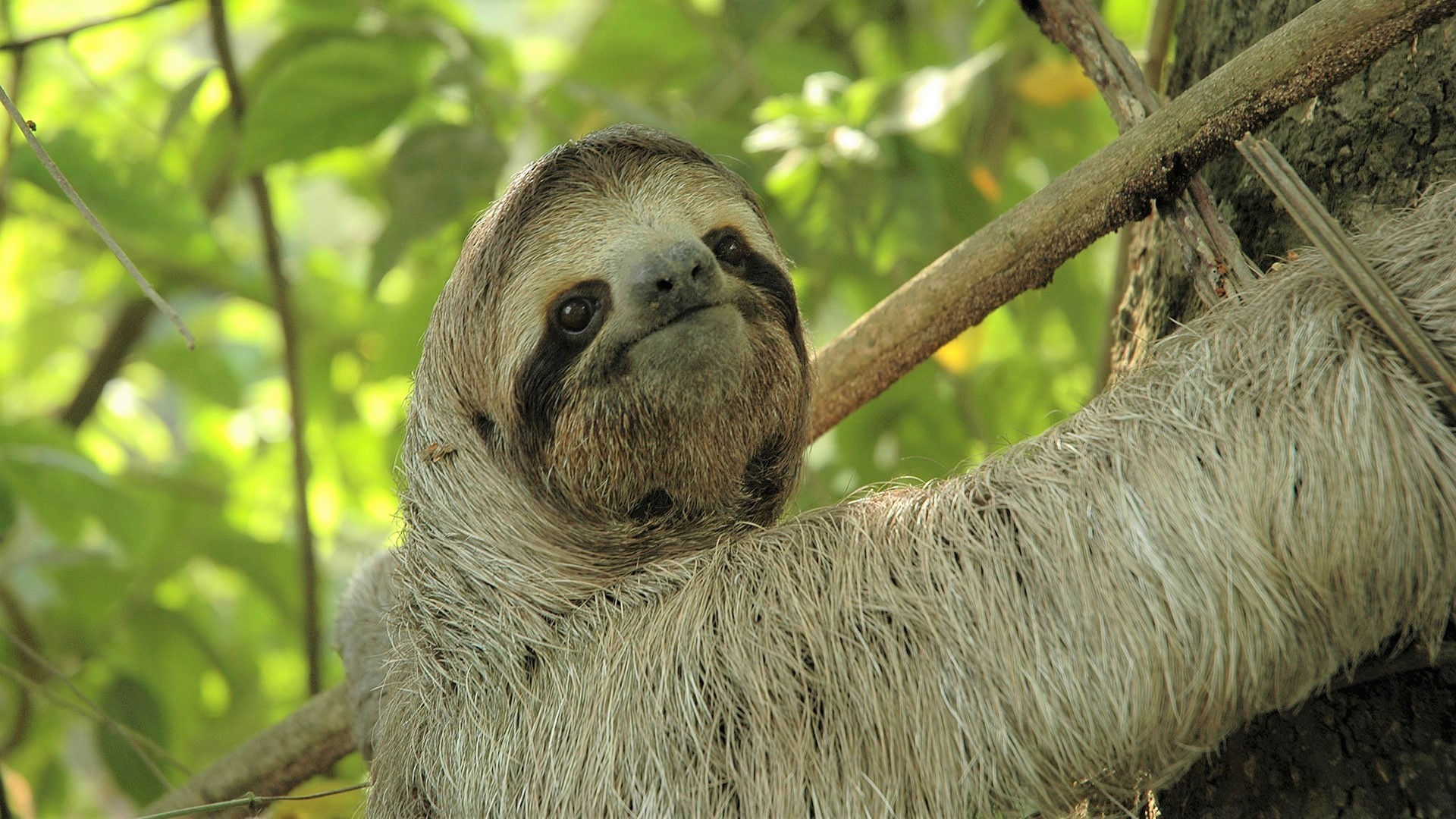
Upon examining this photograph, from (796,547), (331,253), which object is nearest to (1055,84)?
(796,547)

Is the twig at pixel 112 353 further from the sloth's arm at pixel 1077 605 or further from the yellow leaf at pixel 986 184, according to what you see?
the sloth's arm at pixel 1077 605

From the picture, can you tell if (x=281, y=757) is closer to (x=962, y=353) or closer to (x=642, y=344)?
(x=642, y=344)

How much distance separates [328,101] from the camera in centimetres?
591

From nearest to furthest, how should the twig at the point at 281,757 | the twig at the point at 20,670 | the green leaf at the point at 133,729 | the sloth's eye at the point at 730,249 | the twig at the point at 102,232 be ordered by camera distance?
the twig at the point at 102,232, the sloth's eye at the point at 730,249, the twig at the point at 281,757, the green leaf at the point at 133,729, the twig at the point at 20,670

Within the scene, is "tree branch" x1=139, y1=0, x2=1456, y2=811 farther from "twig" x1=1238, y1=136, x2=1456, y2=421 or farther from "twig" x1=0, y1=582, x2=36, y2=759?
"twig" x1=0, y1=582, x2=36, y2=759

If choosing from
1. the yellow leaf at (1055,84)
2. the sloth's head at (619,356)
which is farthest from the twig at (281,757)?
the yellow leaf at (1055,84)

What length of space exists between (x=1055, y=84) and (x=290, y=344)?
491 cm

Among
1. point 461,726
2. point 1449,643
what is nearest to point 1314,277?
point 1449,643

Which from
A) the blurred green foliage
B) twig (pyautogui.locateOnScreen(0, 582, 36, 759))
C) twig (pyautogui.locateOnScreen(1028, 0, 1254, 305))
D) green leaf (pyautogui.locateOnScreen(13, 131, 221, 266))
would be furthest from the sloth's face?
twig (pyautogui.locateOnScreen(0, 582, 36, 759))

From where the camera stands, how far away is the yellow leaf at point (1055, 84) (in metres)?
7.38

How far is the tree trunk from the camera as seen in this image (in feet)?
10.3

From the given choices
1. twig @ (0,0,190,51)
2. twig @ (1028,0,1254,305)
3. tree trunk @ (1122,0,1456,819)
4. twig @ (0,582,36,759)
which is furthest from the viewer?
twig @ (0,582,36,759)

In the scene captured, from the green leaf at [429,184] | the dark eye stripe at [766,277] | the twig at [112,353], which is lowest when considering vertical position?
the dark eye stripe at [766,277]

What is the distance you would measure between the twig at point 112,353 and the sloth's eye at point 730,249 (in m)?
6.25
